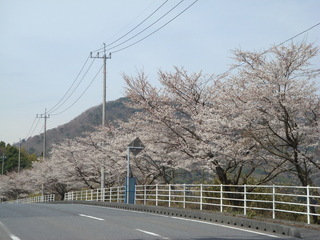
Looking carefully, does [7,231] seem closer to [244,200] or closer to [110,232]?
[110,232]

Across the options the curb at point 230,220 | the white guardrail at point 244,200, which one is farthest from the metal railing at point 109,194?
the curb at point 230,220

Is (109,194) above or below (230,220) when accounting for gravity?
below

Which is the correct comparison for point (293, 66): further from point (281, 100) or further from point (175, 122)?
point (175, 122)

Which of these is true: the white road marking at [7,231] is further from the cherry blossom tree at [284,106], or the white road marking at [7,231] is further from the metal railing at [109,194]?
the metal railing at [109,194]

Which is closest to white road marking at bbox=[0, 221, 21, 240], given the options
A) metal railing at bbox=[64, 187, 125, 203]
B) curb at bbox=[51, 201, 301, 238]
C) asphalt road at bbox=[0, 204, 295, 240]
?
asphalt road at bbox=[0, 204, 295, 240]

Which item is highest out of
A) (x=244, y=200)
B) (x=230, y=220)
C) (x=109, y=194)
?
(x=244, y=200)

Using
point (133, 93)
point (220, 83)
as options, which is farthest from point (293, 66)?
point (133, 93)

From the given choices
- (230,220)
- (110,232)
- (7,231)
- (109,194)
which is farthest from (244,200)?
(109,194)

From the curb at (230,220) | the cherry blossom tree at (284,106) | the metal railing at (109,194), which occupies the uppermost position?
the cherry blossom tree at (284,106)

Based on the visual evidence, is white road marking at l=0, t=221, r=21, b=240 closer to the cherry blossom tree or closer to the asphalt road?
the asphalt road

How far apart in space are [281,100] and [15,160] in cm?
12246

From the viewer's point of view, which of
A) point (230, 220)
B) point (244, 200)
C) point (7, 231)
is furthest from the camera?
point (244, 200)

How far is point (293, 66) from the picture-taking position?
20484 millimetres

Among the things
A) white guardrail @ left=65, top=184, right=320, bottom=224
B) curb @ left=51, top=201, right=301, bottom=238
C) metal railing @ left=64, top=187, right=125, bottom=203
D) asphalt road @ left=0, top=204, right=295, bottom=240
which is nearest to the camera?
asphalt road @ left=0, top=204, right=295, bottom=240
